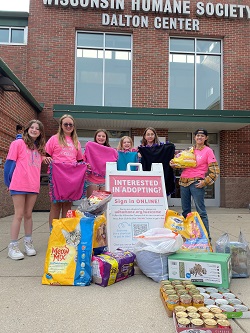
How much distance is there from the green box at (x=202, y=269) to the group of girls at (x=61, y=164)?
178 cm

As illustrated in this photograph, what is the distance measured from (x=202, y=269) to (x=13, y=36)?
40.5 feet

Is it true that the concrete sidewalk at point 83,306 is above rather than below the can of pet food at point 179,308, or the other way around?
below

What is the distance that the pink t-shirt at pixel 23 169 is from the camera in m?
3.87

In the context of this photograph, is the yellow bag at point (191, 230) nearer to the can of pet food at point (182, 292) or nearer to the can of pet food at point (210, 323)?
the can of pet food at point (182, 292)

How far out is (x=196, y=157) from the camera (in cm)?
469

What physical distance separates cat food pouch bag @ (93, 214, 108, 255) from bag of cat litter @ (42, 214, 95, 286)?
9.5 inches

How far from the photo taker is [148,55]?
38.0ft

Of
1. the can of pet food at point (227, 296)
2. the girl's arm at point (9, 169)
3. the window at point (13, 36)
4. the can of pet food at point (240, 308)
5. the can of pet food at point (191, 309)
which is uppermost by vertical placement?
the window at point (13, 36)

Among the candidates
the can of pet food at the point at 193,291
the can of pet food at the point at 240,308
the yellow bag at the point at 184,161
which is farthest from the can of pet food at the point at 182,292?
the yellow bag at the point at 184,161

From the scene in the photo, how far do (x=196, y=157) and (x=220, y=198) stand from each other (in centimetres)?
789

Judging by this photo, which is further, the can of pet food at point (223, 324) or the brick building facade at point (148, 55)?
the brick building facade at point (148, 55)

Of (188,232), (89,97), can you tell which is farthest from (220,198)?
(188,232)

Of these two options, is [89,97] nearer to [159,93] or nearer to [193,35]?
[159,93]

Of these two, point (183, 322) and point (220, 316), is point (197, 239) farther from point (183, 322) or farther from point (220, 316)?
point (183, 322)
